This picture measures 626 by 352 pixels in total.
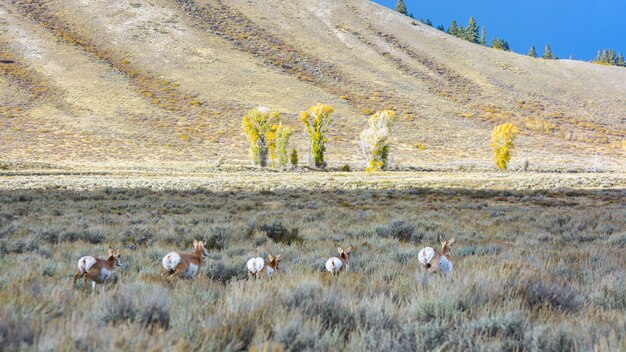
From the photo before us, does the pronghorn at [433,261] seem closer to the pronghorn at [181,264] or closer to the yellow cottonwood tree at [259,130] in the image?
the pronghorn at [181,264]

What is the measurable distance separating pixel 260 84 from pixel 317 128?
125 feet

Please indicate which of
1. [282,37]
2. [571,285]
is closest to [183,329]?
[571,285]

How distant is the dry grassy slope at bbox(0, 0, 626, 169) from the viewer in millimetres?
68438

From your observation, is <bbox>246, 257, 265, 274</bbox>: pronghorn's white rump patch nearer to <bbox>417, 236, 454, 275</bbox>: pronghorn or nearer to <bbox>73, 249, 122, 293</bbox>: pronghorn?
<bbox>73, 249, 122, 293</bbox>: pronghorn

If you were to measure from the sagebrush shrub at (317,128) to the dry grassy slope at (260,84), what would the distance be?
887 cm

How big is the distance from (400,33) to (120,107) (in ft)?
251

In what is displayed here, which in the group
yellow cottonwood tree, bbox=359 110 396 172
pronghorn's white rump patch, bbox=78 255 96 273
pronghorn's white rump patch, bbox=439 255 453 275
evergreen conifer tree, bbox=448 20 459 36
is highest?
evergreen conifer tree, bbox=448 20 459 36

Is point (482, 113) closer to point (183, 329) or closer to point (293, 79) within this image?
point (293, 79)

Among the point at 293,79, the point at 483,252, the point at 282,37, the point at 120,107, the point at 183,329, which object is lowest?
the point at 483,252

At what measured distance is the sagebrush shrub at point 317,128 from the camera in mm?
54844

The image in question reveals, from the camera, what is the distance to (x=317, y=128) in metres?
55.6

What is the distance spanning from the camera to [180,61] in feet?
309

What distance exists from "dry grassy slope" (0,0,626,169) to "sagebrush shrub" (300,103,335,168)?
29.1 ft

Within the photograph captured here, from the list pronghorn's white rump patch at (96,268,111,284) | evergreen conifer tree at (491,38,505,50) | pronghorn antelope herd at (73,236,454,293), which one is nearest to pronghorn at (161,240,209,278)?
pronghorn antelope herd at (73,236,454,293)
